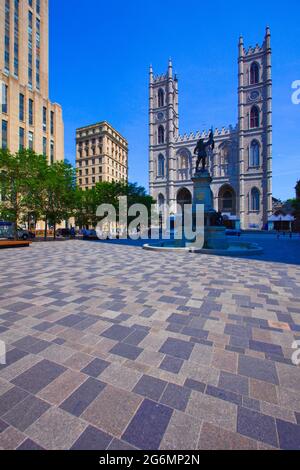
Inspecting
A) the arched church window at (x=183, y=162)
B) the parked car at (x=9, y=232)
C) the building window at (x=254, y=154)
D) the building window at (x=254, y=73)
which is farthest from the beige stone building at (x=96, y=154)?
the building window at (x=254, y=73)

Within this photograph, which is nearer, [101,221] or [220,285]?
[220,285]

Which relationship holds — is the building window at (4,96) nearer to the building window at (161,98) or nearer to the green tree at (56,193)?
the green tree at (56,193)

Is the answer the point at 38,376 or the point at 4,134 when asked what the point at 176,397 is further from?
the point at 4,134

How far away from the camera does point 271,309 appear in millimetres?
4625

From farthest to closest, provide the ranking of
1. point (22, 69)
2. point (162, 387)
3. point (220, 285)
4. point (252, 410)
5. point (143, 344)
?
point (22, 69)
point (220, 285)
point (143, 344)
point (162, 387)
point (252, 410)

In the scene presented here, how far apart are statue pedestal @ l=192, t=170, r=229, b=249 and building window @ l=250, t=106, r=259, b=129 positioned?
52.9 m

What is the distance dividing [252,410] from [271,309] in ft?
9.67

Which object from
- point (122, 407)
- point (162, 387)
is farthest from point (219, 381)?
point (122, 407)

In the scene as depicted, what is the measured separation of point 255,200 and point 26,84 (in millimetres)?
55685

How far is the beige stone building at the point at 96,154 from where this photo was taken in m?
63.5

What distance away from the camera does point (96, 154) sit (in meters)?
64.3
